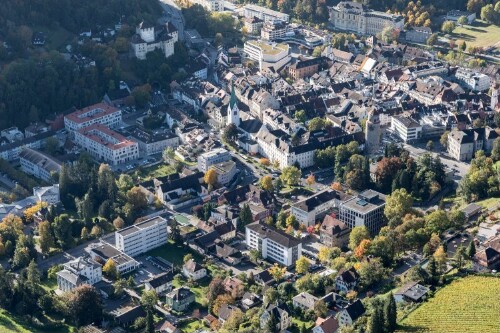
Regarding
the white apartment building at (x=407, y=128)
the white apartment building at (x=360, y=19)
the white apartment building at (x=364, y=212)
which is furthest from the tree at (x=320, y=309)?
the white apartment building at (x=360, y=19)

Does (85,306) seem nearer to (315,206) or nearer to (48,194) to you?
(48,194)

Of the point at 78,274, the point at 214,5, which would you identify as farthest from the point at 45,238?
the point at 214,5

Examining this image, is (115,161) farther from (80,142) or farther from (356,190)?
(356,190)

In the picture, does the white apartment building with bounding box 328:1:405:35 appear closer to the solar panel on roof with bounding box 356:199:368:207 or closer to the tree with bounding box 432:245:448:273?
the solar panel on roof with bounding box 356:199:368:207

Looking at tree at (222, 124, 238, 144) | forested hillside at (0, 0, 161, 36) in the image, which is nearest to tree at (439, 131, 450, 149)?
tree at (222, 124, 238, 144)

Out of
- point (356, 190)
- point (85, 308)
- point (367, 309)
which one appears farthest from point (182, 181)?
point (367, 309)

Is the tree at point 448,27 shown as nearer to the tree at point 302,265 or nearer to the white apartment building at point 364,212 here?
the white apartment building at point 364,212
